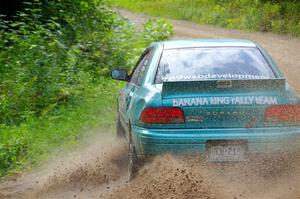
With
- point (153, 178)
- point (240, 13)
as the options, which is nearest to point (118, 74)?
point (153, 178)

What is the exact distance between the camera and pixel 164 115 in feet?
18.9

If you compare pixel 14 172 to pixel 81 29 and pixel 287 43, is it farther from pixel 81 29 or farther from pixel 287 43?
pixel 287 43

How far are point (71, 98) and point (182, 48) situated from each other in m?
4.78

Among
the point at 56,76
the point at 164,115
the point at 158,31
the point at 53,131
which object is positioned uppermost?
the point at 164,115

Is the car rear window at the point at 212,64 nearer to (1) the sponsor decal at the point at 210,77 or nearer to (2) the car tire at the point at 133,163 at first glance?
(1) the sponsor decal at the point at 210,77

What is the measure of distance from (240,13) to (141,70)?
21.9 m

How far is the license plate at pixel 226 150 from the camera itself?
5.55m

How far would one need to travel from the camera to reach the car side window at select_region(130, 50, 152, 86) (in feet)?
22.8

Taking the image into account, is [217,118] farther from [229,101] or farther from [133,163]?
[133,163]

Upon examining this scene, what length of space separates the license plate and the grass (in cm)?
316

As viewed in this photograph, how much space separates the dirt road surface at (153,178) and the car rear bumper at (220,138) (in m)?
0.08

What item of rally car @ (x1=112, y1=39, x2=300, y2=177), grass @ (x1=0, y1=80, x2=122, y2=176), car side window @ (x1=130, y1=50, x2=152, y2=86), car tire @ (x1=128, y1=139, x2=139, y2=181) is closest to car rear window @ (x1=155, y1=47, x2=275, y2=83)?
rally car @ (x1=112, y1=39, x2=300, y2=177)

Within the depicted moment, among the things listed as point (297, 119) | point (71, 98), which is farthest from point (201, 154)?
point (71, 98)

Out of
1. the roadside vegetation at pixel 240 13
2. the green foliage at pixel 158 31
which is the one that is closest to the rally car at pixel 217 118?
the green foliage at pixel 158 31
